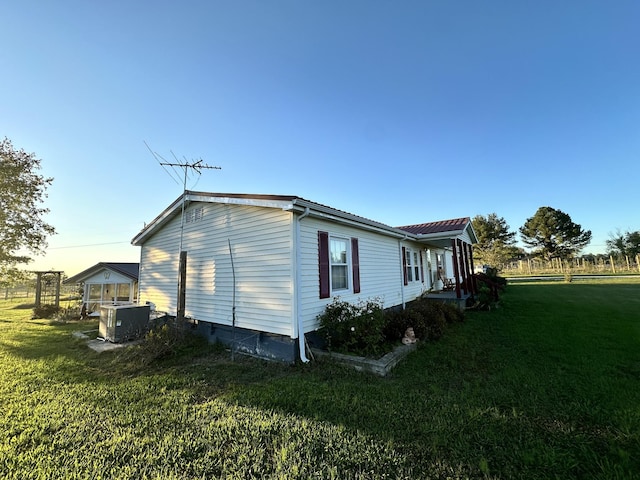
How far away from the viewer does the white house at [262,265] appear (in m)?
5.55

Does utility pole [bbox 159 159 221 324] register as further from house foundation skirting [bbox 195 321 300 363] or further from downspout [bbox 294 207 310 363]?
downspout [bbox 294 207 310 363]

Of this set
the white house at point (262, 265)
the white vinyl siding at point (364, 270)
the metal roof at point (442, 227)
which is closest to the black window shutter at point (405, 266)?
the white vinyl siding at point (364, 270)

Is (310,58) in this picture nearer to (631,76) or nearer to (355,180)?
(355,180)

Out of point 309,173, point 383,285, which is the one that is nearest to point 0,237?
point 309,173

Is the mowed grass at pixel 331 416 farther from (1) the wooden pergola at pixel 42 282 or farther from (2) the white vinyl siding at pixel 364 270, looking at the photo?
(1) the wooden pergola at pixel 42 282

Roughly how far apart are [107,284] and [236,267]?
11.6 m

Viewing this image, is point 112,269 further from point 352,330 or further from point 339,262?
point 352,330

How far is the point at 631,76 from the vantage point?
31.9 ft

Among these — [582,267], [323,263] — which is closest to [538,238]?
[582,267]

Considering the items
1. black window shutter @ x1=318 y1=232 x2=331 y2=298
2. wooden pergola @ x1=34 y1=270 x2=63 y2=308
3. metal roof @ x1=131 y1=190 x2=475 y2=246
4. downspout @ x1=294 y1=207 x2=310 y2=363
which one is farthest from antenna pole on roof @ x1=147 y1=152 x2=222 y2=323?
wooden pergola @ x1=34 y1=270 x2=63 y2=308

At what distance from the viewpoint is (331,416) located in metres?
3.33

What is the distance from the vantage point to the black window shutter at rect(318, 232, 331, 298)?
6168 mm

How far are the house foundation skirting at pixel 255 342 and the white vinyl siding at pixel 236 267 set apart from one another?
0.18m

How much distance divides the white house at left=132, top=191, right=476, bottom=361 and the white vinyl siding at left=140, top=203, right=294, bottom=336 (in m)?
0.02
